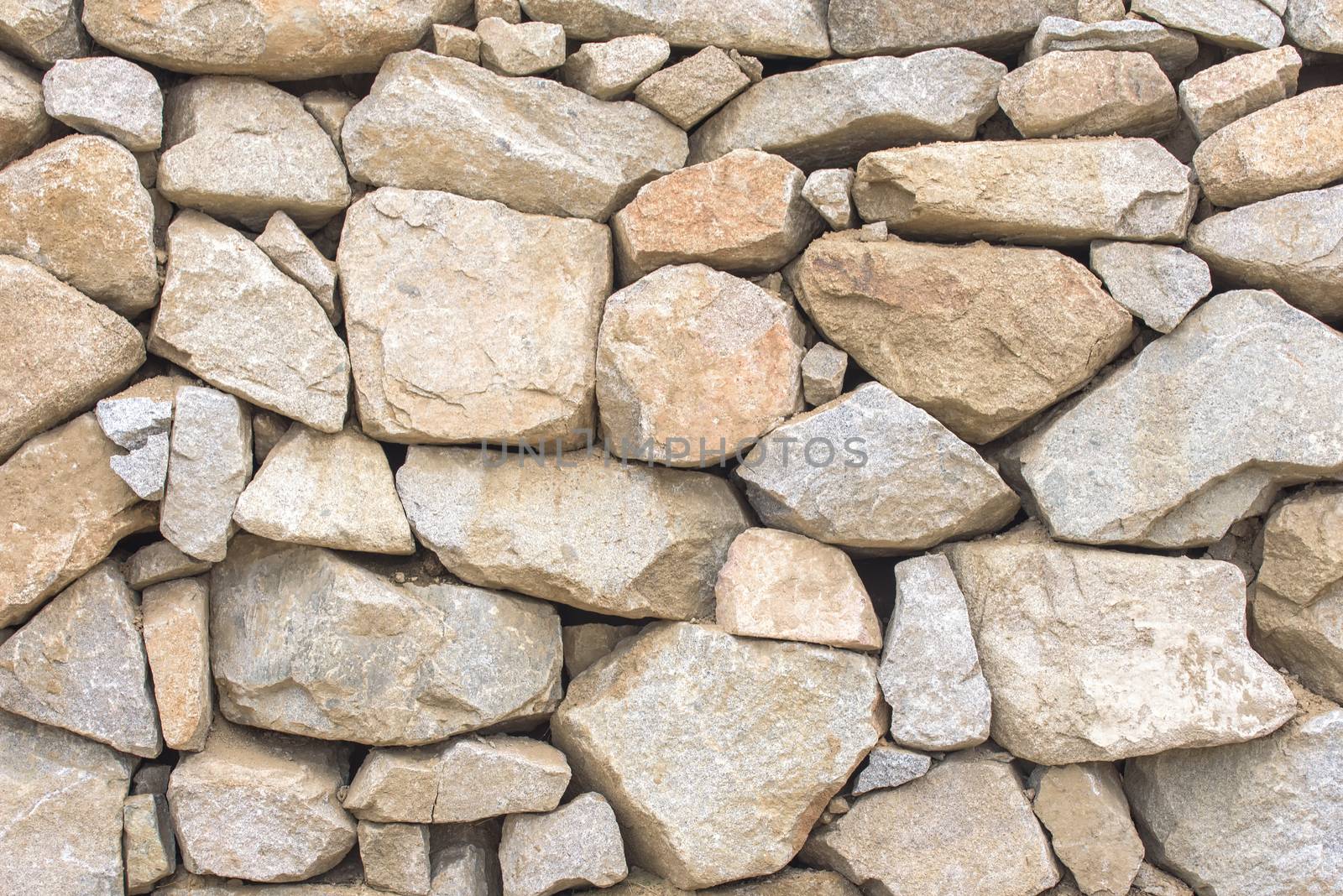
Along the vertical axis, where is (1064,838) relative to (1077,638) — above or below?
below

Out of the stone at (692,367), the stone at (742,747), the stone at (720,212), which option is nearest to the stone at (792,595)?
the stone at (742,747)

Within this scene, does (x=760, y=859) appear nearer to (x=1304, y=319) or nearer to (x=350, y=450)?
(x=350, y=450)

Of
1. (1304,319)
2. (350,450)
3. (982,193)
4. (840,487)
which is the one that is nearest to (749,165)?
(982,193)

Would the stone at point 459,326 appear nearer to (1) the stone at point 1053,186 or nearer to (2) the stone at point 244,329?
(2) the stone at point 244,329

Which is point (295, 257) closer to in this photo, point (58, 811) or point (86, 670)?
point (86, 670)

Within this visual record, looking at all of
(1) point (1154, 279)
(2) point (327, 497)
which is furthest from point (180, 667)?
(1) point (1154, 279)

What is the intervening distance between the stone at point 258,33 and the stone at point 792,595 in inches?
57.7

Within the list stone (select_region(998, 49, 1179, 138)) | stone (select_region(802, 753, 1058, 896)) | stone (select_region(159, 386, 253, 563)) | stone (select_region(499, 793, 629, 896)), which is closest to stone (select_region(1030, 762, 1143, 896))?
stone (select_region(802, 753, 1058, 896))

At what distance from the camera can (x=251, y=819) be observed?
2.34 m

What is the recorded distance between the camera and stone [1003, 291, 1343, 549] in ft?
7.68

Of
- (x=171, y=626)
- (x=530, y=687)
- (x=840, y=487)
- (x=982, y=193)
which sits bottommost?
(x=530, y=687)

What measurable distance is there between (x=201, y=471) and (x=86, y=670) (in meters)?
0.52

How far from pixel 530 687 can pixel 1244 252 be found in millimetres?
1974

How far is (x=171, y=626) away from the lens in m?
2.35
